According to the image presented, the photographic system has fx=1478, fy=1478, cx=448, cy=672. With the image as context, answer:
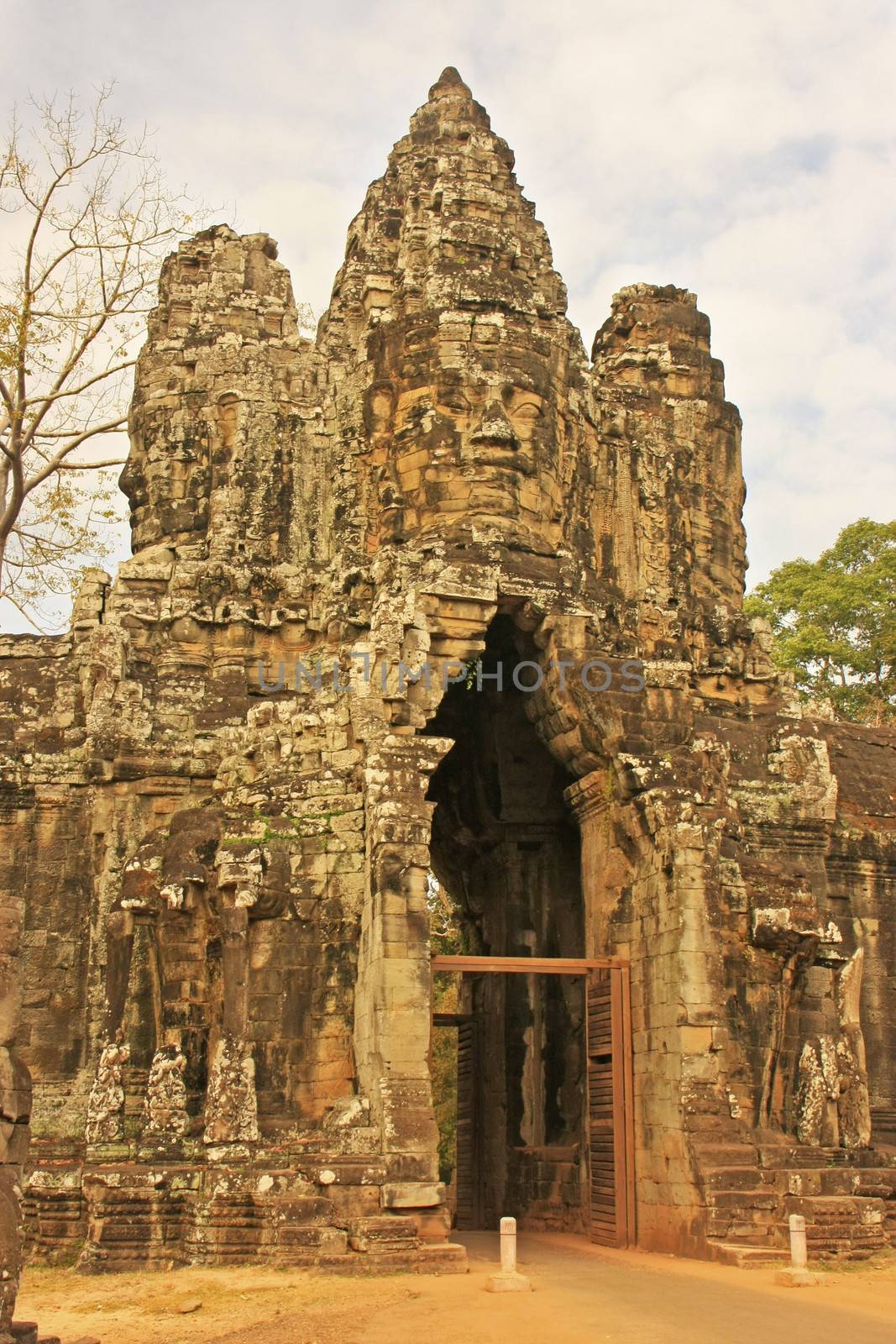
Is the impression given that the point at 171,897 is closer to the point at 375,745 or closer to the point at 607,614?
the point at 375,745

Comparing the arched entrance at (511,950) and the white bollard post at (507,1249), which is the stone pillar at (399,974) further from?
the arched entrance at (511,950)

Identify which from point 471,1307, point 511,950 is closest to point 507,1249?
point 471,1307

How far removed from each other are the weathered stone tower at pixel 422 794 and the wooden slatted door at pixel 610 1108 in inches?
6.3

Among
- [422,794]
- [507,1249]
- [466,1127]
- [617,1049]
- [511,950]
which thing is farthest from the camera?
[466,1127]

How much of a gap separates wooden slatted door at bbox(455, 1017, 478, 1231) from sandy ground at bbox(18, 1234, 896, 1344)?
5.78 meters

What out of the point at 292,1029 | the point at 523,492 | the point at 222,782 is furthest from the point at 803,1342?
the point at 523,492

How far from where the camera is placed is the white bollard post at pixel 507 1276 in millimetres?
11547

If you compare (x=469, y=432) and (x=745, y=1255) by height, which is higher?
(x=469, y=432)

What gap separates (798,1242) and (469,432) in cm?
958

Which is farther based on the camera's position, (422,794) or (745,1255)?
(422,794)

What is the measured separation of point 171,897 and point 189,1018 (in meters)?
1.22

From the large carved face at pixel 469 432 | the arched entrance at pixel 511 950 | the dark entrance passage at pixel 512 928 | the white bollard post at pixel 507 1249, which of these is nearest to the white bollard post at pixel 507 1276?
the white bollard post at pixel 507 1249

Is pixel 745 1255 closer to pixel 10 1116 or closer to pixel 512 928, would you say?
pixel 512 928

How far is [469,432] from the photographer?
57.4 feet
